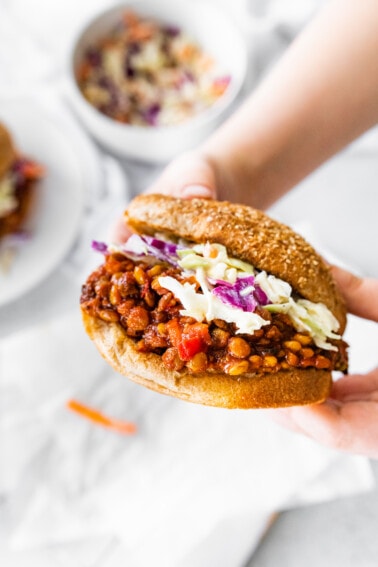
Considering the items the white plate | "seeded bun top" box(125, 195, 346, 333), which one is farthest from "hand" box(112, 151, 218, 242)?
the white plate

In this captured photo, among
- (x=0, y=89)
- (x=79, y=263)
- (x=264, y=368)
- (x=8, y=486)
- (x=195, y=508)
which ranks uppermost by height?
(x=0, y=89)

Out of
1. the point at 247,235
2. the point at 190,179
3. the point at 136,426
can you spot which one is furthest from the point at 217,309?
the point at 136,426

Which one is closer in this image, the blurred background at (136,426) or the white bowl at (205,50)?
the blurred background at (136,426)

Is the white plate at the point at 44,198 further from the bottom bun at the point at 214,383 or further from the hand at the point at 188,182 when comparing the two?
the bottom bun at the point at 214,383

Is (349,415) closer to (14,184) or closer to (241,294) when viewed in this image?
(241,294)

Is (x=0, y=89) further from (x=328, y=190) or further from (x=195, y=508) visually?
(x=195, y=508)

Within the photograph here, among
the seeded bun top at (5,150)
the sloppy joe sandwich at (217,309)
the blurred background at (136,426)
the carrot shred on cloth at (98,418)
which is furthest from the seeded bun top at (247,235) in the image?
the seeded bun top at (5,150)

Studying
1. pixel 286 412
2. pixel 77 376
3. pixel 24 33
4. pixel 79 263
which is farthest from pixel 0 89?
pixel 286 412
